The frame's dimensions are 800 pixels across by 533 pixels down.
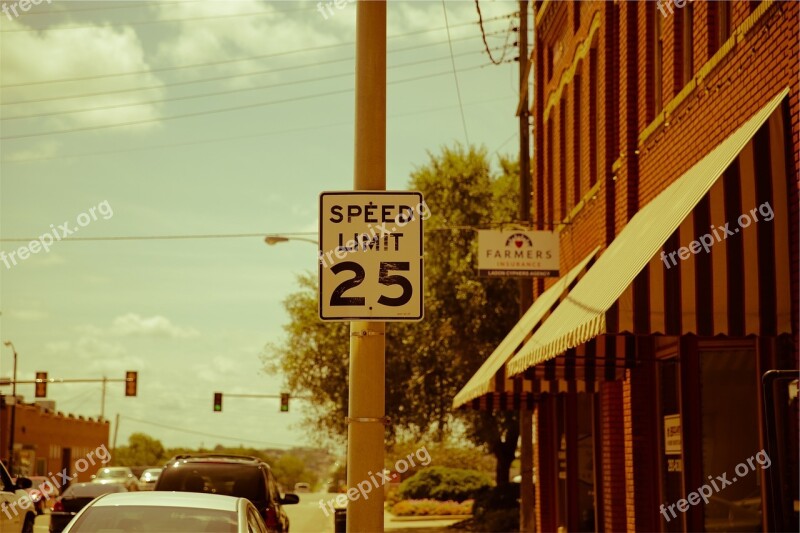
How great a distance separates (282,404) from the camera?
5297 cm

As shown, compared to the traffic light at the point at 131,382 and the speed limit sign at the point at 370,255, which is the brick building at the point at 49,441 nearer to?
the traffic light at the point at 131,382

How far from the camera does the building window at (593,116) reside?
18922 mm

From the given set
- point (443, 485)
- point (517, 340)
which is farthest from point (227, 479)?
point (443, 485)

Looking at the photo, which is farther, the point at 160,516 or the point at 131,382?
the point at 131,382

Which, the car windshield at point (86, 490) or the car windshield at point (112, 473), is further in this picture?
the car windshield at point (112, 473)

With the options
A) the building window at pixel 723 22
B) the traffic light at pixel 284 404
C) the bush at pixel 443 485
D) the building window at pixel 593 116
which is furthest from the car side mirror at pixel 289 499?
the traffic light at pixel 284 404

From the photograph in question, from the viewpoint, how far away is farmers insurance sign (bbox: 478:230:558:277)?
65.2 feet

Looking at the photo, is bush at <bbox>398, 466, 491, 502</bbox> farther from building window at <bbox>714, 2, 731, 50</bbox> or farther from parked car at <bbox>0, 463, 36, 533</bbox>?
building window at <bbox>714, 2, 731, 50</bbox>

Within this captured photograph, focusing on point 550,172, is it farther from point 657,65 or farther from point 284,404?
point 284,404

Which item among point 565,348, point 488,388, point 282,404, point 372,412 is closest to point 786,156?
point 565,348

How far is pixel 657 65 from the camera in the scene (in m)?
15.2

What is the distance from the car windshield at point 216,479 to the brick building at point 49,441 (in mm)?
53100

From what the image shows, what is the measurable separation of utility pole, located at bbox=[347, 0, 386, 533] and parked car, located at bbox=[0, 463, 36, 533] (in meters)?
10.2

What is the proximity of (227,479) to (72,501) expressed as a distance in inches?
623
